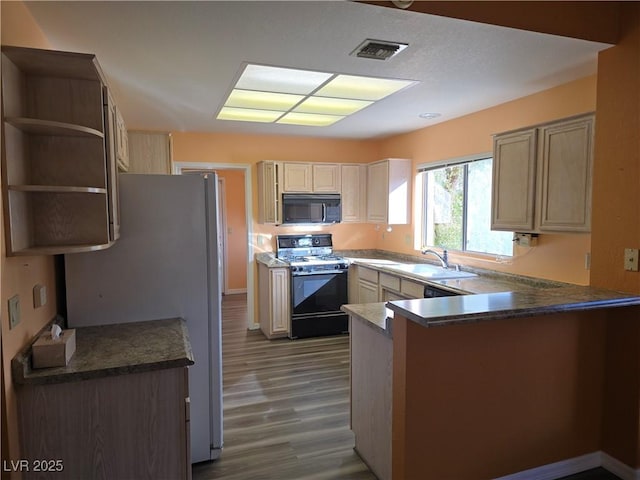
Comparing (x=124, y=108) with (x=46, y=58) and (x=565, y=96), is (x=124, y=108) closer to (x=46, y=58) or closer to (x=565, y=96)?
(x=46, y=58)

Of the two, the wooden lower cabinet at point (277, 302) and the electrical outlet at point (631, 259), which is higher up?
the electrical outlet at point (631, 259)

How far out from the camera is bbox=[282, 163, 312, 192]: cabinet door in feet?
15.9

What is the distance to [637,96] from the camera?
212 centimetres

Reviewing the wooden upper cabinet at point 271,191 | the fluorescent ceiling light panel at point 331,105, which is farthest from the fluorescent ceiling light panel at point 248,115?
the wooden upper cabinet at point 271,191

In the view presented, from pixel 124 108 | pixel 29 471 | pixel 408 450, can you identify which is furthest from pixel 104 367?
pixel 124 108

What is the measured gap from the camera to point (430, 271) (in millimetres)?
3973

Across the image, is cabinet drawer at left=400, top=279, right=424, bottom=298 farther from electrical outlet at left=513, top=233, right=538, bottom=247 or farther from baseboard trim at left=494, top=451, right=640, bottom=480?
baseboard trim at left=494, top=451, right=640, bottom=480

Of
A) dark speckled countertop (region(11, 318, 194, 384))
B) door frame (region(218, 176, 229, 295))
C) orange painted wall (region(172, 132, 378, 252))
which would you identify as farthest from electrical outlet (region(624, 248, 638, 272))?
door frame (region(218, 176, 229, 295))

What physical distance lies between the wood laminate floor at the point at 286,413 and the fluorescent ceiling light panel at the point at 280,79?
248 cm

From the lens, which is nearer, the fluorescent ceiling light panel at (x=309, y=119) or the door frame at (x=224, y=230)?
the fluorescent ceiling light panel at (x=309, y=119)

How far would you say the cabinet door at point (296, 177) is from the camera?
485cm

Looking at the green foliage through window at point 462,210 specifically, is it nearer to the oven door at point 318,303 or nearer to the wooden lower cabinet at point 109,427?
the oven door at point 318,303

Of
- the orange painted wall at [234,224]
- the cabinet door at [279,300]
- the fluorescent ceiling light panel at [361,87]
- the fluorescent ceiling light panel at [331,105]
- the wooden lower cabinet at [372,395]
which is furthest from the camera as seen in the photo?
the orange painted wall at [234,224]

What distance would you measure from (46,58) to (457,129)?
3547mm
